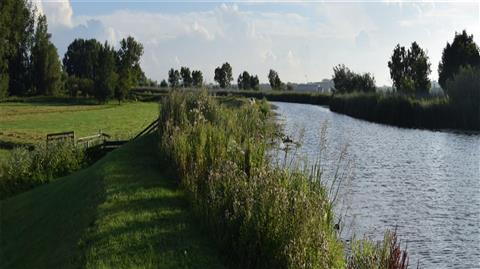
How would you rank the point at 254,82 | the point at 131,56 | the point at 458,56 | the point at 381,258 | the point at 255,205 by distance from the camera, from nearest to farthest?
the point at 381,258, the point at 255,205, the point at 458,56, the point at 131,56, the point at 254,82

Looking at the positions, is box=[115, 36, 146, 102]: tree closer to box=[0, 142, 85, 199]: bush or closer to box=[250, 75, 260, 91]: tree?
box=[250, 75, 260, 91]: tree

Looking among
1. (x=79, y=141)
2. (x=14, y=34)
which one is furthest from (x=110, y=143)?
(x=14, y=34)

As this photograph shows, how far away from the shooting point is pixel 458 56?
2736 inches

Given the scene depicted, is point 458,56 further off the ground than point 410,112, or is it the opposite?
point 458,56

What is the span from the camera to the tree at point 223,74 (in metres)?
150

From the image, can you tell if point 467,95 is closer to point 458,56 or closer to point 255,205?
point 458,56

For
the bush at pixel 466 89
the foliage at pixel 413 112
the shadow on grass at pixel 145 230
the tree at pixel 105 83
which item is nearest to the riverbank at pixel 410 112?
the foliage at pixel 413 112

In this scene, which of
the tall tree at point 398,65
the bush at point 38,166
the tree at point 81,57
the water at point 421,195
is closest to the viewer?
the water at point 421,195

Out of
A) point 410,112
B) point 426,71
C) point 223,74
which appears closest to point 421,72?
point 426,71

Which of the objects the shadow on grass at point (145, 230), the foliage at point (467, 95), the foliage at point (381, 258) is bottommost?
the shadow on grass at point (145, 230)

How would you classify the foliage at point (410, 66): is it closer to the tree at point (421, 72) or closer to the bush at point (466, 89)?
the tree at point (421, 72)

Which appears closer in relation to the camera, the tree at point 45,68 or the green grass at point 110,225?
the green grass at point 110,225

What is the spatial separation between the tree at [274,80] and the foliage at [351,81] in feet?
112

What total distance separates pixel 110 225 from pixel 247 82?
13664 cm
